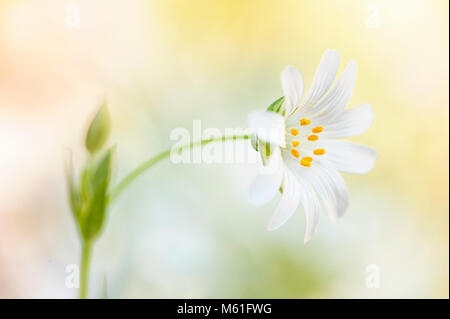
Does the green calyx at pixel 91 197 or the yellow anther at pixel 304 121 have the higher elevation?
the yellow anther at pixel 304 121

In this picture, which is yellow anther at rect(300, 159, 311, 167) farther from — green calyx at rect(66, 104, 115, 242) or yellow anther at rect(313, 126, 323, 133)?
green calyx at rect(66, 104, 115, 242)

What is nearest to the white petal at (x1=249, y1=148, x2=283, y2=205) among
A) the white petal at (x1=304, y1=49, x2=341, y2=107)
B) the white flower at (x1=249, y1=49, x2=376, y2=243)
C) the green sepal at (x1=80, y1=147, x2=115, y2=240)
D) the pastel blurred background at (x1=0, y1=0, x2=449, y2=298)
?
the white flower at (x1=249, y1=49, x2=376, y2=243)

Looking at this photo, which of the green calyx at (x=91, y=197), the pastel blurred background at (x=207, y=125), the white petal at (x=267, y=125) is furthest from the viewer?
the pastel blurred background at (x=207, y=125)

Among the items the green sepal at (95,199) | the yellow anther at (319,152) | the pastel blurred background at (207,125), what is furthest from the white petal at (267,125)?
the pastel blurred background at (207,125)

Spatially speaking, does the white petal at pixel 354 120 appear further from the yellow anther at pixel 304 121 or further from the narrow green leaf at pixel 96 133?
the narrow green leaf at pixel 96 133
